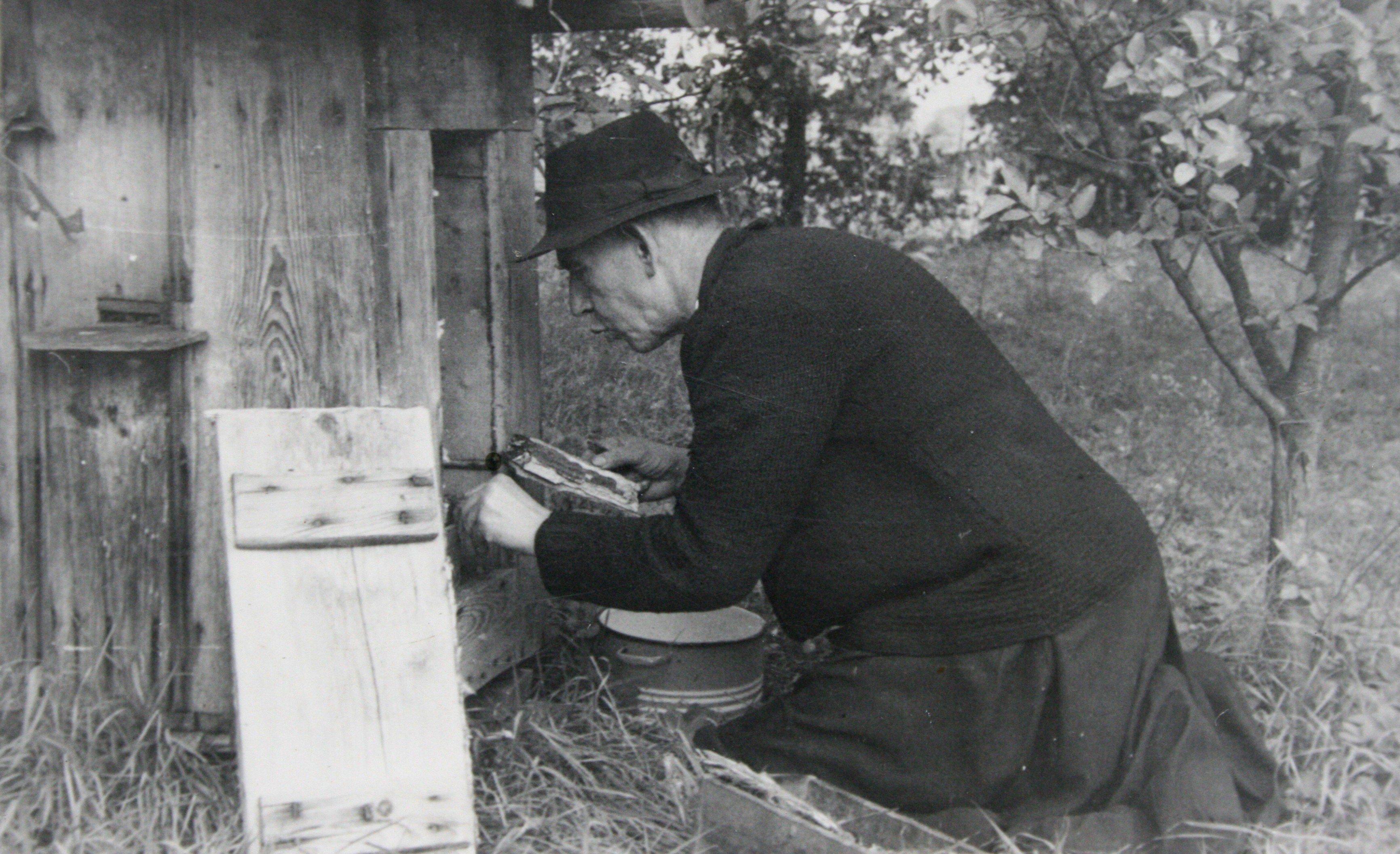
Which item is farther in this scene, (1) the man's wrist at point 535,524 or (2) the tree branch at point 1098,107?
(2) the tree branch at point 1098,107

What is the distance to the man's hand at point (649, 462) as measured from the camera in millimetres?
3619

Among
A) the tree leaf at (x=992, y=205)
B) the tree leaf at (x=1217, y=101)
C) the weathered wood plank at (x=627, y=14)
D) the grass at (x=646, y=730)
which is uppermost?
the weathered wood plank at (x=627, y=14)

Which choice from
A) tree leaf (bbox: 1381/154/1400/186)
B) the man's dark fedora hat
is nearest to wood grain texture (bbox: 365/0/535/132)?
the man's dark fedora hat

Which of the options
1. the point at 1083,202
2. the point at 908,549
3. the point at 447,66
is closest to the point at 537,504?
the point at 908,549

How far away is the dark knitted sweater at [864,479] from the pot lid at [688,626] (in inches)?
29.7

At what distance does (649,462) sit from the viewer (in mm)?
3707

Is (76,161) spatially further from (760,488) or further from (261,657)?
(760,488)

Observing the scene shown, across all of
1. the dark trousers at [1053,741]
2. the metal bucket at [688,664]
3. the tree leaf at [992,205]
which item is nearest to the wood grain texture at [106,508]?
the metal bucket at [688,664]

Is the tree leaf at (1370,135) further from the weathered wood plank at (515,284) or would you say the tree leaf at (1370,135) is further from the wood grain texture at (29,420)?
the wood grain texture at (29,420)

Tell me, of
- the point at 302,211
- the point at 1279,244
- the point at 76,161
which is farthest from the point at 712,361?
the point at 1279,244

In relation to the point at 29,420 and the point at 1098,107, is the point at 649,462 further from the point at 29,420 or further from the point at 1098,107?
the point at 1098,107

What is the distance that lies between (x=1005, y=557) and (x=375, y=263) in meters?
1.69

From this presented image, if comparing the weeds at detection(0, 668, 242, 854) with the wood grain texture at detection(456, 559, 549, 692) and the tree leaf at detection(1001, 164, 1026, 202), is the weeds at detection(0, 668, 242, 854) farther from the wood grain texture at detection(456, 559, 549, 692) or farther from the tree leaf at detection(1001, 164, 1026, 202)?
the tree leaf at detection(1001, 164, 1026, 202)

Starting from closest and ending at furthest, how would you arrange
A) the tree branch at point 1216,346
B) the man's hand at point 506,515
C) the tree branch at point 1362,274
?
A: the man's hand at point 506,515, the tree branch at point 1362,274, the tree branch at point 1216,346
